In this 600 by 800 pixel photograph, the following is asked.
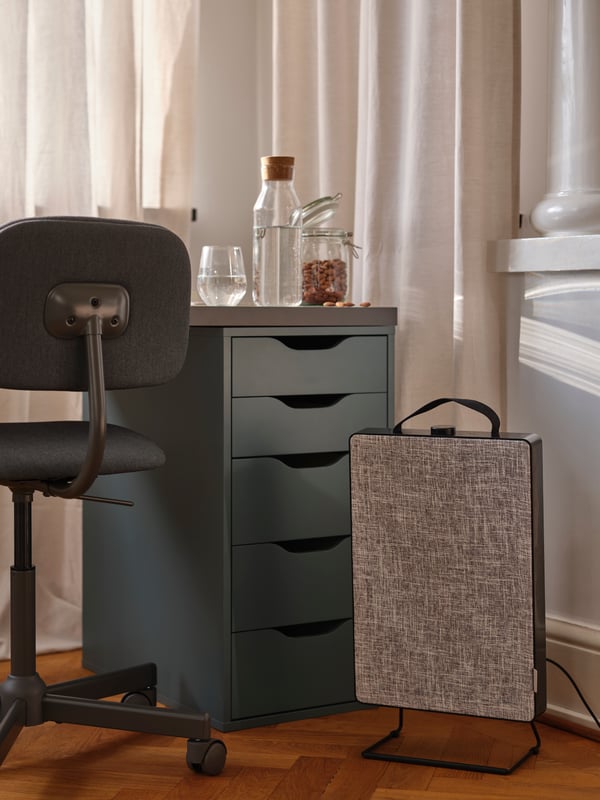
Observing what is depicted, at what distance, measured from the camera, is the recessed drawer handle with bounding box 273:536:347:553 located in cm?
193

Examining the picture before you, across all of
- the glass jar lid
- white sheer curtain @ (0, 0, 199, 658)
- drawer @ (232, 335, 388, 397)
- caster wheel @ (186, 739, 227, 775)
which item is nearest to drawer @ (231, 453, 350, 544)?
drawer @ (232, 335, 388, 397)

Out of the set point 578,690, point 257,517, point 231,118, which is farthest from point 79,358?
point 231,118

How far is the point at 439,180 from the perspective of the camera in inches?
81.6

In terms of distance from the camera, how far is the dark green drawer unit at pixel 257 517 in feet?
6.02

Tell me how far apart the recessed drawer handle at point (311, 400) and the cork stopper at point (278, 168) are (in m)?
0.40

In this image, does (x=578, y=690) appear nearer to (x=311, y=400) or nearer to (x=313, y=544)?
(x=313, y=544)

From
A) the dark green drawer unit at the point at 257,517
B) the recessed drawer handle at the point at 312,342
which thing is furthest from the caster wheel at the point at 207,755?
the recessed drawer handle at the point at 312,342

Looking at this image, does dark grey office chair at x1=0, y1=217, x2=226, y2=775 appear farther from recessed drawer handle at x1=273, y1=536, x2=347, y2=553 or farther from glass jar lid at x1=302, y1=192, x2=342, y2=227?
glass jar lid at x1=302, y1=192, x2=342, y2=227

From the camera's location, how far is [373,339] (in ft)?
6.40

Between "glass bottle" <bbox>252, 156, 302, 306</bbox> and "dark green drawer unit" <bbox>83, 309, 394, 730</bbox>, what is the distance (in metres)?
0.11

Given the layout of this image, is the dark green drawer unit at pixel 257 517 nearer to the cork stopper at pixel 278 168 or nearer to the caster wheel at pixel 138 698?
the caster wheel at pixel 138 698

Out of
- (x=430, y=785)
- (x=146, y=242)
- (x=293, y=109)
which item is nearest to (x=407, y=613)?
(x=430, y=785)

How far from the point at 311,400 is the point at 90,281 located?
0.58 metres

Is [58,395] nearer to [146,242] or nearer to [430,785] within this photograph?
[146,242]
